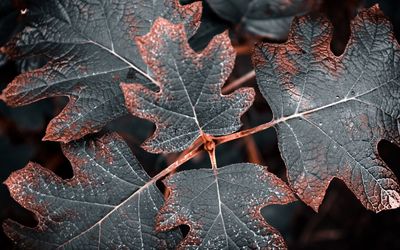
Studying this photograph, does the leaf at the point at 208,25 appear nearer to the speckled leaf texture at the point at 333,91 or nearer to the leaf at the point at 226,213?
the speckled leaf texture at the point at 333,91

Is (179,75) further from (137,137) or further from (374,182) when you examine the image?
(137,137)

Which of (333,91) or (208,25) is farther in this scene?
(208,25)

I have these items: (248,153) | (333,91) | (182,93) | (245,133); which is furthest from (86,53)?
(248,153)

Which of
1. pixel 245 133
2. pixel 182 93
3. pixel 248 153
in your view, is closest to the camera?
pixel 182 93

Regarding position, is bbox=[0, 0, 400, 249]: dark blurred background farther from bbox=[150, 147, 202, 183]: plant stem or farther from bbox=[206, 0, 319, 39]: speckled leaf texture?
bbox=[150, 147, 202, 183]: plant stem

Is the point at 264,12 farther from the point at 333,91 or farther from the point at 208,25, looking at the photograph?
the point at 333,91

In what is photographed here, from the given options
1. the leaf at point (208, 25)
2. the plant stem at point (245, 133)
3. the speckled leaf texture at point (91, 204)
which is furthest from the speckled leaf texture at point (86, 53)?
the leaf at point (208, 25)
